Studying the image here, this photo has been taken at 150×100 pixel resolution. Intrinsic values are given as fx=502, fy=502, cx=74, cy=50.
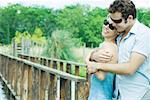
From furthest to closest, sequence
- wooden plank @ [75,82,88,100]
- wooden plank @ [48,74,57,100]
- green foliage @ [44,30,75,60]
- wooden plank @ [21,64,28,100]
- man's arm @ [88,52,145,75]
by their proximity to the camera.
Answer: green foliage @ [44,30,75,60] < wooden plank @ [21,64,28,100] < wooden plank @ [48,74,57,100] < wooden plank @ [75,82,88,100] < man's arm @ [88,52,145,75]

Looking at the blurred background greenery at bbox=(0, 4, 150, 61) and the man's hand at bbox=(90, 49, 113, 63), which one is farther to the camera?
the blurred background greenery at bbox=(0, 4, 150, 61)

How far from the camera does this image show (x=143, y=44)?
2676mm

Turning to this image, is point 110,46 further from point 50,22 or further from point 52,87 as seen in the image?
point 50,22

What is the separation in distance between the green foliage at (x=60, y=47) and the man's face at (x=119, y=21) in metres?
20.6

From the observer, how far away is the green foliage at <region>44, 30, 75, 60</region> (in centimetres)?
2373

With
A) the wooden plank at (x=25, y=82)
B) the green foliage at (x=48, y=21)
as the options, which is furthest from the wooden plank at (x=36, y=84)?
the green foliage at (x=48, y=21)

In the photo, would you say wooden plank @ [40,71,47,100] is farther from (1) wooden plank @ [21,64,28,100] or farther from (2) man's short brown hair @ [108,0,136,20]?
(2) man's short brown hair @ [108,0,136,20]

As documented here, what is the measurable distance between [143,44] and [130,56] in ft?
0.31

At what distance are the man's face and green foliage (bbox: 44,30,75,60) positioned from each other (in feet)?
67.5

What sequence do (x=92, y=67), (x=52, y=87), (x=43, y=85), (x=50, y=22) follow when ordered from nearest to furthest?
(x=92, y=67) < (x=52, y=87) < (x=43, y=85) < (x=50, y=22)

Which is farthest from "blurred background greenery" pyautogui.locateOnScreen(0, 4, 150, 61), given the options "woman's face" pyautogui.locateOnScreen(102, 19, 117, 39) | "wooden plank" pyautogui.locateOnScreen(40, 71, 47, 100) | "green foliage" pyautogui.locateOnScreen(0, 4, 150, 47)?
"woman's face" pyautogui.locateOnScreen(102, 19, 117, 39)

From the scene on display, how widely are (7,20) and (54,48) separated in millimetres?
57527

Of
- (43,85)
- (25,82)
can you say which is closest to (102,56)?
(43,85)

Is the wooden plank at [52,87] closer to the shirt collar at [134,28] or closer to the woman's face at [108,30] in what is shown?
the woman's face at [108,30]
